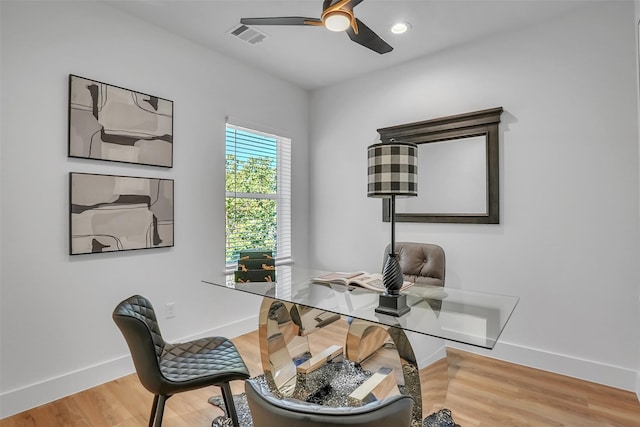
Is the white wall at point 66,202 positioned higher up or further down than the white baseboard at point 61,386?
higher up

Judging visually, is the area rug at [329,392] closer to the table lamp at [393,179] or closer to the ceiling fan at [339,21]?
the table lamp at [393,179]

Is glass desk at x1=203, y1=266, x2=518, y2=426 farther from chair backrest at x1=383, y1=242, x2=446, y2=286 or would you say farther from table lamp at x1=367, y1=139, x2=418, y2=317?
chair backrest at x1=383, y1=242, x2=446, y2=286

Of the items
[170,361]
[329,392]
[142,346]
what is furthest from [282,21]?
[329,392]

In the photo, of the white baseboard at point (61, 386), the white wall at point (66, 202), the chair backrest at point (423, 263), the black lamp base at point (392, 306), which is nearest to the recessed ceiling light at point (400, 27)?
the white wall at point (66, 202)

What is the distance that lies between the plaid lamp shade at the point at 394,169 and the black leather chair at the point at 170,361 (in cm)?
107

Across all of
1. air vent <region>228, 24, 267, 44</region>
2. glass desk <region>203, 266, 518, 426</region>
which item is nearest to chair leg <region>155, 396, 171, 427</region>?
glass desk <region>203, 266, 518, 426</region>

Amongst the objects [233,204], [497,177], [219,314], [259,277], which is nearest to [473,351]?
[497,177]

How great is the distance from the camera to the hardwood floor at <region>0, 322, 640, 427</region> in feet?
6.44

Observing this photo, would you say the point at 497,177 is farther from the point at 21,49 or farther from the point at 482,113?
the point at 21,49

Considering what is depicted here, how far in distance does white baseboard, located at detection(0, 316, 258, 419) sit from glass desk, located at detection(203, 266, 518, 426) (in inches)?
47.5

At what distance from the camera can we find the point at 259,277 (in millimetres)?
2156

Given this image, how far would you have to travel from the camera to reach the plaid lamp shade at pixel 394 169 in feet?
5.15

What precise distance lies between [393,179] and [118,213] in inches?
80.4

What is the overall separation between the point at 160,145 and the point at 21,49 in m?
0.97
